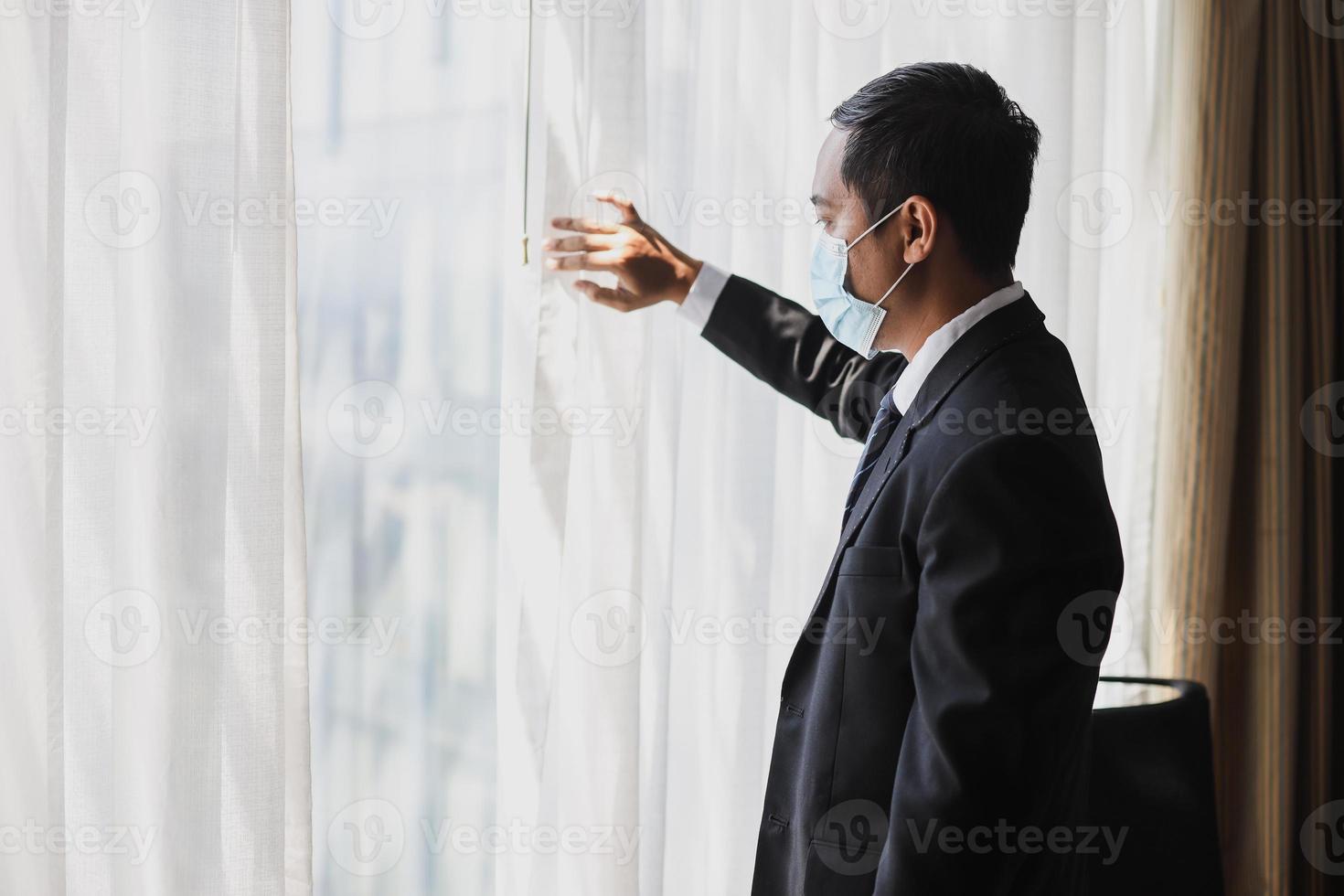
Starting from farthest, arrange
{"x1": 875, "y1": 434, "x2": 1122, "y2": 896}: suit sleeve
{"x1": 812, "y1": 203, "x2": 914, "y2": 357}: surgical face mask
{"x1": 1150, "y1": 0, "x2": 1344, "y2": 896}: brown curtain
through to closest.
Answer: {"x1": 1150, "y1": 0, "x2": 1344, "y2": 896}: brown curtain < {"x1": 812, "y1": 203, "x2": 914, "y2": 357}: surgical face mask < {"x1": 875, "y1": 434, "x2": 1122, "y2": 896}: suit sleeve

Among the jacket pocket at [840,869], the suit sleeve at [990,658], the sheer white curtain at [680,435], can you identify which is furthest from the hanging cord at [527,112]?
the jacket pocket at [840,869]

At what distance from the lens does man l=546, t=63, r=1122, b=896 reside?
98cm

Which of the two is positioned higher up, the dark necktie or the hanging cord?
the hanging cord

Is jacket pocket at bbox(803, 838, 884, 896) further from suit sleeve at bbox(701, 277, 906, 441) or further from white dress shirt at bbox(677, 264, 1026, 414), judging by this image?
suit sleeve at bbox(701, 277, 906, 441)

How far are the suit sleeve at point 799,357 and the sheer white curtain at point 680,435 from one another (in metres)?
0.11

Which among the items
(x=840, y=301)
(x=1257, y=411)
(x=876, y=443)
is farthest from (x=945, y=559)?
(x=1257, y=411)

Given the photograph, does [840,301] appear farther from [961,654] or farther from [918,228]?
[961,654]

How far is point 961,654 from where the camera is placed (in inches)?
38.3

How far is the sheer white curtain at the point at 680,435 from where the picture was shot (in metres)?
1.43

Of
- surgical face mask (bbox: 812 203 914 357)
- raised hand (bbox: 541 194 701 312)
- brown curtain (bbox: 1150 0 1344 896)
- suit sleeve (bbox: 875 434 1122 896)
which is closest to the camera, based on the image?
suit sleeve (bbox: 875 434 1122 896)

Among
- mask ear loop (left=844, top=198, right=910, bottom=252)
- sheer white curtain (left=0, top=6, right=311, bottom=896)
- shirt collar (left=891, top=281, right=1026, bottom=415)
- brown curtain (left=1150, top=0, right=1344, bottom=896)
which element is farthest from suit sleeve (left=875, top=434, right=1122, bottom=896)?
brown curtain (left=1150, top=0, right=1344, bottom=896)

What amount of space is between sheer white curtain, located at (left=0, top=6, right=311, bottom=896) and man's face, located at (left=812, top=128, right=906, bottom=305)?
60 cm

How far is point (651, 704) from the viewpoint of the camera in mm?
1560

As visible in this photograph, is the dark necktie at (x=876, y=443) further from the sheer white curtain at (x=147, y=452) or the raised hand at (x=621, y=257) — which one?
the sheer white curtain at (x=147, y=452)
